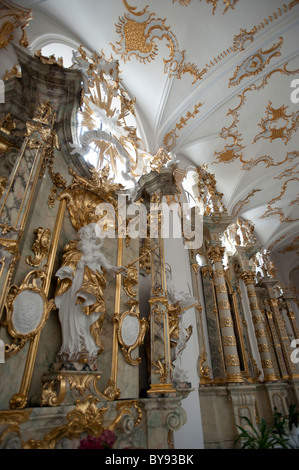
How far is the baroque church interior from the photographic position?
132 inches

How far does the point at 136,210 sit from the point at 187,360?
3545 mm

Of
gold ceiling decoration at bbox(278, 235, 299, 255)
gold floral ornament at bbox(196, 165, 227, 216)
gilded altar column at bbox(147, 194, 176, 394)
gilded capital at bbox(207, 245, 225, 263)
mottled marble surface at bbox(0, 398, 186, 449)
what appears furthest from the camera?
gold ceiling decoration at bbox(278, 235, 299, 255)

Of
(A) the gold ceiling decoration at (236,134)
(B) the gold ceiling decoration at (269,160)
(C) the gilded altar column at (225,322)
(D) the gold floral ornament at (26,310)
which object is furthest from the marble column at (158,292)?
(B) the gold ceiling decoration at (269,160)

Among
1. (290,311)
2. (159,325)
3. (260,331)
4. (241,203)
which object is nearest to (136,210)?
(159,325)

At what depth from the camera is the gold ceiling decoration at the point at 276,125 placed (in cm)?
911

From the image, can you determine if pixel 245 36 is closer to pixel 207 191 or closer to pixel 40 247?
pixel 207 191

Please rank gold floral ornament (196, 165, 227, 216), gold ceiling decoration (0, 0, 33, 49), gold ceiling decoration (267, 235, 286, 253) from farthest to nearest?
gold ceiling decoration (267, 235, 286, 253) → gold floral ornament (196, 165, 227, 216) → gold ceiling decoration (0, 0, 33, 49)

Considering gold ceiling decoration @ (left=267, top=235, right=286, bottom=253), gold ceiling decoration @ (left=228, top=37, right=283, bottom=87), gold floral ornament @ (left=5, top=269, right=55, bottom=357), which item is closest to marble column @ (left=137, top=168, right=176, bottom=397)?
gold floral ornament @ (left=5, top=269, right=55, bottom=357)

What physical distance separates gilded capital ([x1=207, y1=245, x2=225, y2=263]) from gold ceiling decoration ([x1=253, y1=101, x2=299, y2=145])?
440cm

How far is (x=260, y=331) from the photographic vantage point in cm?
1055

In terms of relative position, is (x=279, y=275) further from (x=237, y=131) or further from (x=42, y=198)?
(x=42, y=198)

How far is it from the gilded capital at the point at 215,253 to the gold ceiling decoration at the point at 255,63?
5043 mm

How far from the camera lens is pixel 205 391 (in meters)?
6.68

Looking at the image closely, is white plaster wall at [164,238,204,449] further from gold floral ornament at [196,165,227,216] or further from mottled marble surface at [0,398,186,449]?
gold floral ornament at [196,165,227,216]
